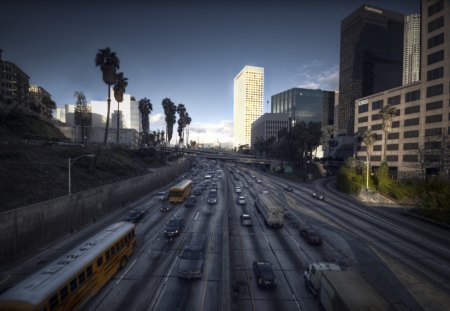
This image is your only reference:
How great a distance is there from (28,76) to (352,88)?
669ft

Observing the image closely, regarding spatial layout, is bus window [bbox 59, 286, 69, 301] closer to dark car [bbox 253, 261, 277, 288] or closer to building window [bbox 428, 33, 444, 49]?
dark car [bbox 253, 261, 277, 288]

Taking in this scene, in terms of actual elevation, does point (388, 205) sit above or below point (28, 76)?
below

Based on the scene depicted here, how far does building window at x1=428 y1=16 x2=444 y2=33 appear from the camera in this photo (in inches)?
2699

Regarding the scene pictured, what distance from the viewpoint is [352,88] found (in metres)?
191

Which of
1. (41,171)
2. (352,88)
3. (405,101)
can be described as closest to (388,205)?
(405,101)

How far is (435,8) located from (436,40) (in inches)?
350

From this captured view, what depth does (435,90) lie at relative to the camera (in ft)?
229

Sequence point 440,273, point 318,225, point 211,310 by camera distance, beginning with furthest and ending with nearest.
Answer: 1. point 318,225
2. point 440,273
3. point 211,310

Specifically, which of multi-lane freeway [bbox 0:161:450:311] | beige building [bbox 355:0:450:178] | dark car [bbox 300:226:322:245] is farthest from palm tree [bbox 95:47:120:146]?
beige building [bbox 355:0:450:178]

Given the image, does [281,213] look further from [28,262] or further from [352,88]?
[352,88]

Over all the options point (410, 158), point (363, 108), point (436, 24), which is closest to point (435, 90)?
point (436, 24)

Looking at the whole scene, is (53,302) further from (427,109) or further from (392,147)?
(392,147)

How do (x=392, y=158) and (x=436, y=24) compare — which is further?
(x=392, y=158)

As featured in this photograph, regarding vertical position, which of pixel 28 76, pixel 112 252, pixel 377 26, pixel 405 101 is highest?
pixel 377 26
